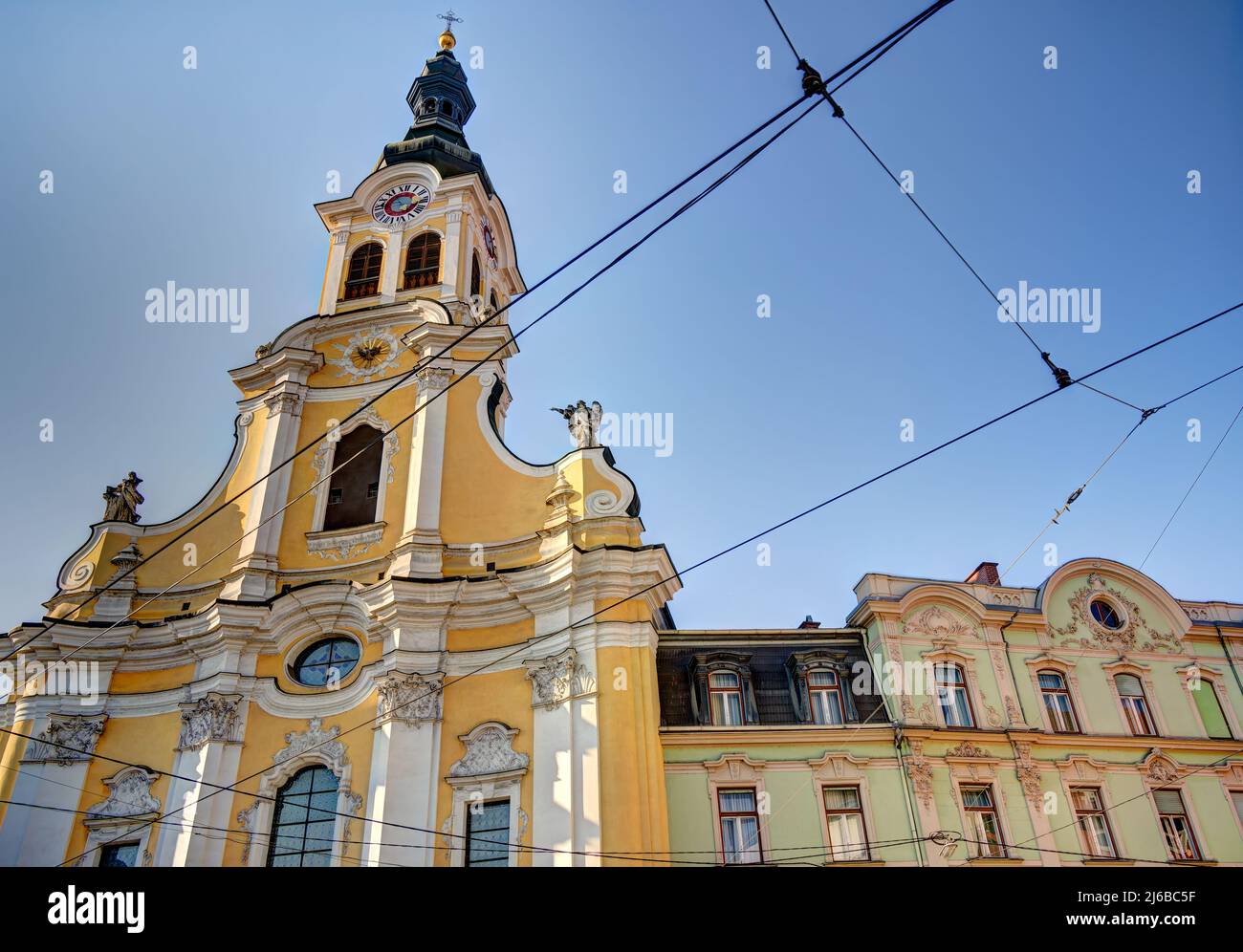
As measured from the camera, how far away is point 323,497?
2317cm

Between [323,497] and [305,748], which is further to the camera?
[323,497]

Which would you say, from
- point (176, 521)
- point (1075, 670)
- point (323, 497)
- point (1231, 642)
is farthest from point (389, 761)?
point (1231, 642)

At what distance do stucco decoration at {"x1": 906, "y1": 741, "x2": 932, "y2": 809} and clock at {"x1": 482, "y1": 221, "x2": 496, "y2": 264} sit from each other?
765 inches

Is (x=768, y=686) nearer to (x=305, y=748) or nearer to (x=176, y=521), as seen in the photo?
(x=305, y=748)

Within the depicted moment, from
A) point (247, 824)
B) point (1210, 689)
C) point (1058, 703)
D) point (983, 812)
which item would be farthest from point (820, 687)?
point (247, 824)

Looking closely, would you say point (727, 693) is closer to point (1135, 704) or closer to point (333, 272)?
point (1135, 704)

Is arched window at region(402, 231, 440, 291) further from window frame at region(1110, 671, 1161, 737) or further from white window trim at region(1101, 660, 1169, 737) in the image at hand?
window frame at region(1110, 671, 1161, 737)

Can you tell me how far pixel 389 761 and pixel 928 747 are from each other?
9.93 metres

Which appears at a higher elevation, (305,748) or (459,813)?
(305,748)

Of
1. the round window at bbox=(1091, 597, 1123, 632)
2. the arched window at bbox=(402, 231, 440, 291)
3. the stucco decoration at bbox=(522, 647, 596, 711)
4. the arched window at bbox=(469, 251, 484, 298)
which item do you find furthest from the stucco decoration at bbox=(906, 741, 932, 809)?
the arched window at bbox=(402, 231, 440, 291)

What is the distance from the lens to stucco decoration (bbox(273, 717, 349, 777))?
62.7ft

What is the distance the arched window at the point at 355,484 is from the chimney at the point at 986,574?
1413cm
